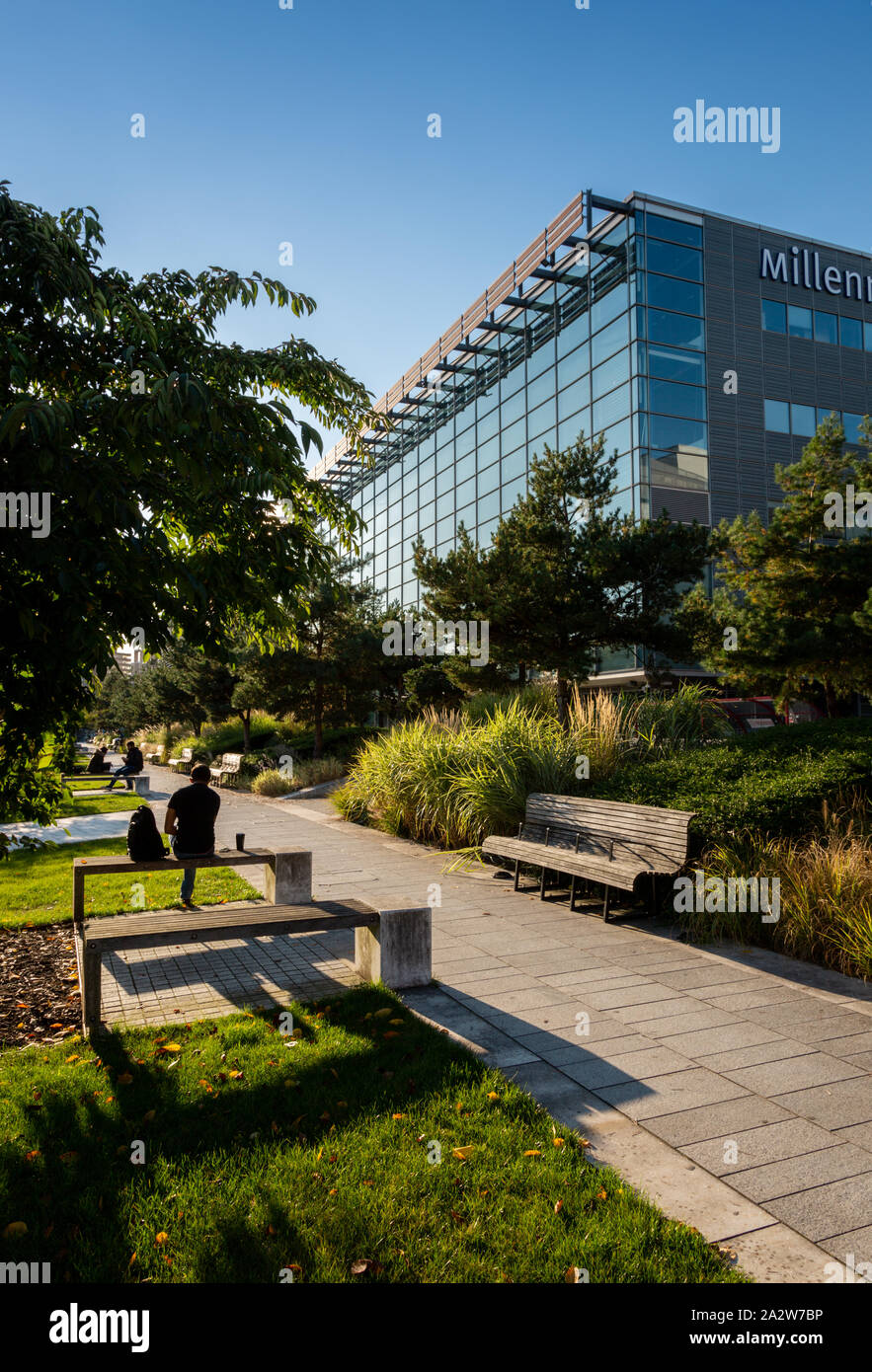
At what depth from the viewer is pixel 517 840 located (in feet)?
29.1

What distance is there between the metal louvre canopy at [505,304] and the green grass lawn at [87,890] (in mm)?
13752

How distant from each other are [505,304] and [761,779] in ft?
83.4

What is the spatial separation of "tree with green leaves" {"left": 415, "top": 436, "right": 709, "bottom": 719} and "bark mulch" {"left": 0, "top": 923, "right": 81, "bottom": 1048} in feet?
35.7

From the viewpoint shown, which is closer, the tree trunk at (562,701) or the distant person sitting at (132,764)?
the tree trunk at (562,701)

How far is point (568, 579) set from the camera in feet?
54.7

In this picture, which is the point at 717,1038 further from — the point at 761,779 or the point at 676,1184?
the point at 761,779

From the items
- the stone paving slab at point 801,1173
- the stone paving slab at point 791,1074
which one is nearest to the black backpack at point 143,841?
the stone paving slab at point 791,1074

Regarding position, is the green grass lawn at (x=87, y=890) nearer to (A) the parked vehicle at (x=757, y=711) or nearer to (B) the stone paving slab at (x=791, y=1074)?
(B) the stone paving slab at (x=791, y=1074)

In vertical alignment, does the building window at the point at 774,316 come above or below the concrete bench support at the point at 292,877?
above

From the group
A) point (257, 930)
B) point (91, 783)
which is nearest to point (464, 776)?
point (257, 930)

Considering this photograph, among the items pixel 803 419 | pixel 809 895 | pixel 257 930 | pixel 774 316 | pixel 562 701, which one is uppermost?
pixel 774 316

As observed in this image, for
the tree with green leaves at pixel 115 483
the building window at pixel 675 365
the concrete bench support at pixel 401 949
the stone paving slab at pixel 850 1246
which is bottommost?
the stone paving slab at pixel 850 1246

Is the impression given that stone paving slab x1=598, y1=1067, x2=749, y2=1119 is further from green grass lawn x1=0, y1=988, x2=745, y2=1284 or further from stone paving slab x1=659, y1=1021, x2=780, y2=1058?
green grass lawn x1=0, y1=988, x2=745, y2=1284

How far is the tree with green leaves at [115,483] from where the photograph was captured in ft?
9.25
